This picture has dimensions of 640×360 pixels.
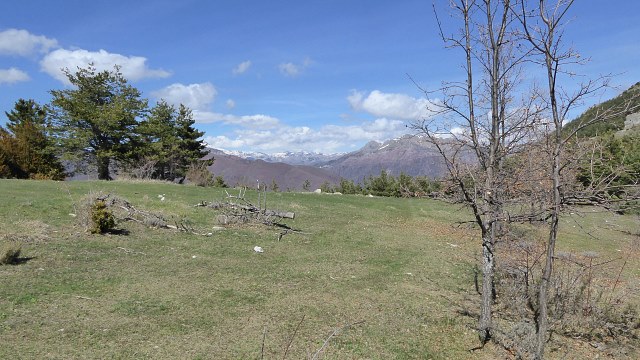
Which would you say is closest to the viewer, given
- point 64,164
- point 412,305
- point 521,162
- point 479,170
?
point 479,170

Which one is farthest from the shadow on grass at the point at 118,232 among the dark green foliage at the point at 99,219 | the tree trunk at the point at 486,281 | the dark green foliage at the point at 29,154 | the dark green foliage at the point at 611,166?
the dark green foliage at the point at 29,154

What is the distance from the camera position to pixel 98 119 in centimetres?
3588

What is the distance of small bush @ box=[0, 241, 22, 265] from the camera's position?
31.2 ft

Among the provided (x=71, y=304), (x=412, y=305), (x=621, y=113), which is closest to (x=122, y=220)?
(x=71, y=304)

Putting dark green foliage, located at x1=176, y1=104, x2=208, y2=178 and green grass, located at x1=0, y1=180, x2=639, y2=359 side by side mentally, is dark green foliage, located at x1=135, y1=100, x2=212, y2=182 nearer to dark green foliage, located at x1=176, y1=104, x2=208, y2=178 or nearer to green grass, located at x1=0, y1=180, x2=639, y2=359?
dark green foliage, located at x1=176, y1=104, x2=208, y2=178

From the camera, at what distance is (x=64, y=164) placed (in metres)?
37.7

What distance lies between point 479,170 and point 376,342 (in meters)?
3.76

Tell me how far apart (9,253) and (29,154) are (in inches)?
1209

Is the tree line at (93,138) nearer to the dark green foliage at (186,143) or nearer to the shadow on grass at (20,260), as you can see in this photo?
the dark green foliage at (186,143)

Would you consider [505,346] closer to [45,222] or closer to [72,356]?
[72,356]

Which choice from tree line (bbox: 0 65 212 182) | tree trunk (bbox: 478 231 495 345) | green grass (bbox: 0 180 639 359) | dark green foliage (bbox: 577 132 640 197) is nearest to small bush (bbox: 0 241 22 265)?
green grass (bbox: 0 180 639 359)

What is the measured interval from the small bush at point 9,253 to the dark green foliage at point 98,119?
2932 cm

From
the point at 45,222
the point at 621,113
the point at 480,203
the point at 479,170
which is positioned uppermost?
the point at 621,113

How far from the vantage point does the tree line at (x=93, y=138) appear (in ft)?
113
